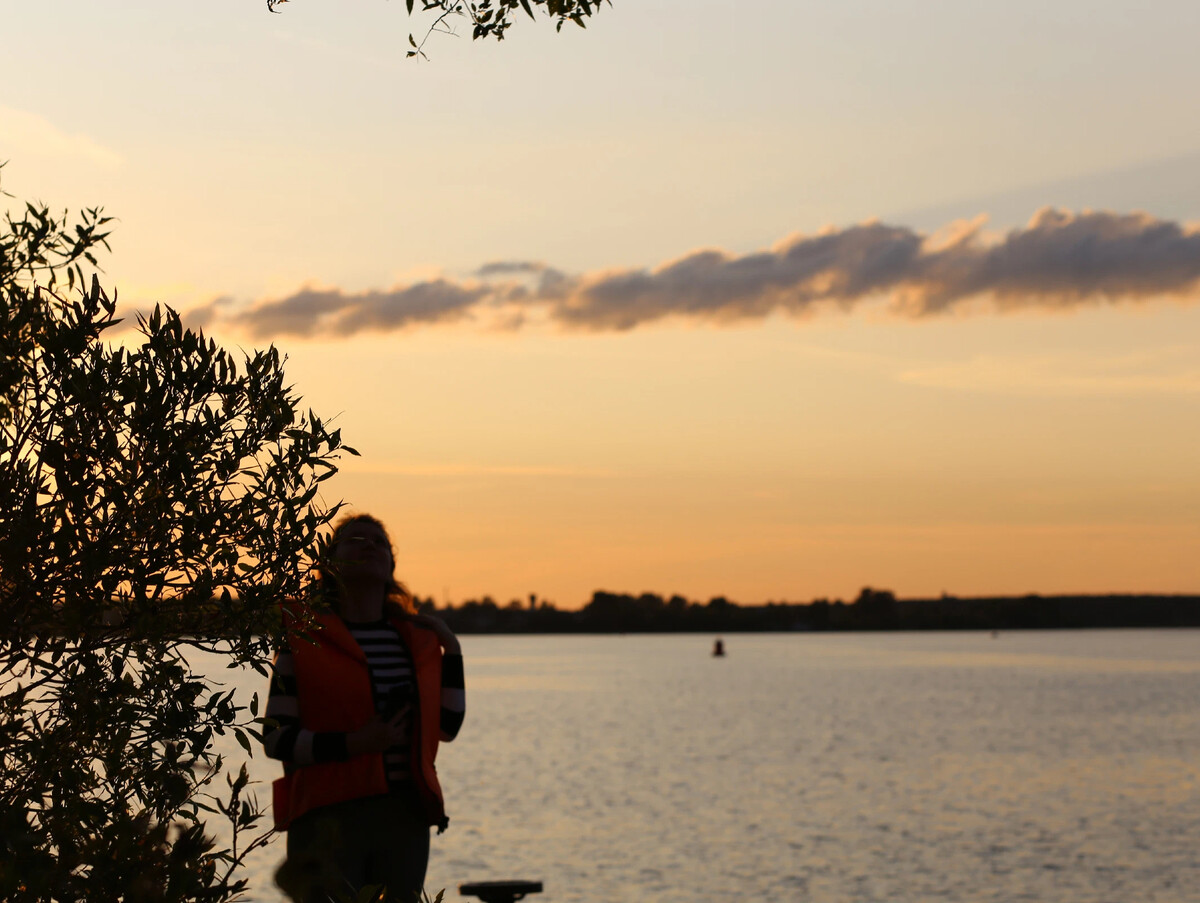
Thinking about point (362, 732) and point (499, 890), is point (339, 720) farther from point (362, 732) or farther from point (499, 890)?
point (499, 890)

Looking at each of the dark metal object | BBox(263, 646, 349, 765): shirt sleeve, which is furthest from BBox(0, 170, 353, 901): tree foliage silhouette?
the dark metal object

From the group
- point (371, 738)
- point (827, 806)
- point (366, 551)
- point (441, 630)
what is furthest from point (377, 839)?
point (827, 806)

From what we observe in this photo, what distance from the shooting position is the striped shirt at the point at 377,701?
653 centimetres

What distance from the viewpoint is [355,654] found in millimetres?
6727

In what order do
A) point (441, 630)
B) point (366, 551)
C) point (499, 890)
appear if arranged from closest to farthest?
point (366, 551)
point (441, 630)
point (499, 890)

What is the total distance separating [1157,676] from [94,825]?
191 m

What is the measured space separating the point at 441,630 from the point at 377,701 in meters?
0.48

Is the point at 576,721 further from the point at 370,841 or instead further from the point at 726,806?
the point at 370,841

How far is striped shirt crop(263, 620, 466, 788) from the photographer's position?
653cm

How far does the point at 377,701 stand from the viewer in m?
6.74

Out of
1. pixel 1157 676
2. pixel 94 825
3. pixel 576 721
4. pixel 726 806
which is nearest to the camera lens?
pixel 94 825

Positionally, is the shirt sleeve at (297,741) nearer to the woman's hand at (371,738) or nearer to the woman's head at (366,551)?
the woman's hand at (371,738)

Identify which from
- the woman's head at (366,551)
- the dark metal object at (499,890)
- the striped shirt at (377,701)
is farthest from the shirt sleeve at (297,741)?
the dark metal object at (499,890)

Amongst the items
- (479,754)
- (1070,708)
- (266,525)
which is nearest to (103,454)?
(266,525)
